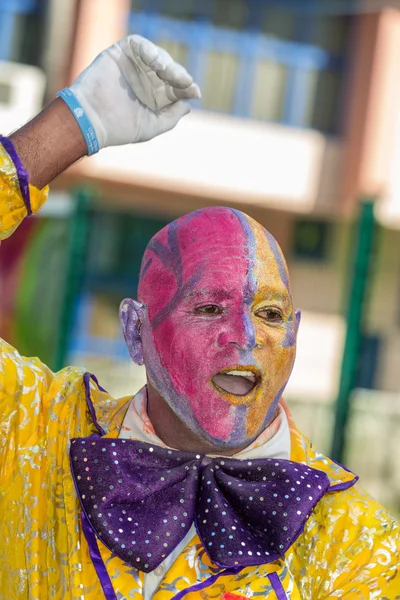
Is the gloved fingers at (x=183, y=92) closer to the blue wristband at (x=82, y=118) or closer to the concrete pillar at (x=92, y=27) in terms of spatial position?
the blue wristband at (x=82, y=118)

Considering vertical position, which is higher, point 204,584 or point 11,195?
point 11,195

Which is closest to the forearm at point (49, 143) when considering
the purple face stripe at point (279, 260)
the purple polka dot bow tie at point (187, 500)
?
the purple face stripe at point (279, 260)

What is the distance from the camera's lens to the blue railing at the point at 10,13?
39.2 feet

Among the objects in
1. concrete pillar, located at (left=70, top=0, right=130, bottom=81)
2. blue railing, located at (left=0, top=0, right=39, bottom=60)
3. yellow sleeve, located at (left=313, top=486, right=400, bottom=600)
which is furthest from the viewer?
blue railing, located at (left=0, top=0, right=39, bottom=60)

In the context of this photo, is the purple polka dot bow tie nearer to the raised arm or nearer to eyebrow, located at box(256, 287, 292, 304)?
eyebrow, located at box(256, 287, 292, 304)

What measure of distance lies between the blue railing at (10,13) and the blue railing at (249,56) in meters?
1.47

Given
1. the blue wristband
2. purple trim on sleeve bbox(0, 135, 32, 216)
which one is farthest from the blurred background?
purple trim on sleeve bbox(0, 135, 32, 216)

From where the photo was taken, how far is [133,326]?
2.13 metres

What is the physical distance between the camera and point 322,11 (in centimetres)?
1184

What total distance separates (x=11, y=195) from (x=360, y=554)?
950 millimetres

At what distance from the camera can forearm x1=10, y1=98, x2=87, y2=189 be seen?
1967 mm

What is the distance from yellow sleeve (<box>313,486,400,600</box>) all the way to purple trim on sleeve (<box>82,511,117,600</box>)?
0.39 metres

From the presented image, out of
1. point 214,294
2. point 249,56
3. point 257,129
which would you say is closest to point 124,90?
point 214,294

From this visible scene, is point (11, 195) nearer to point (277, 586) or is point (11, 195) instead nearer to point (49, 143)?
point (49, 143)
